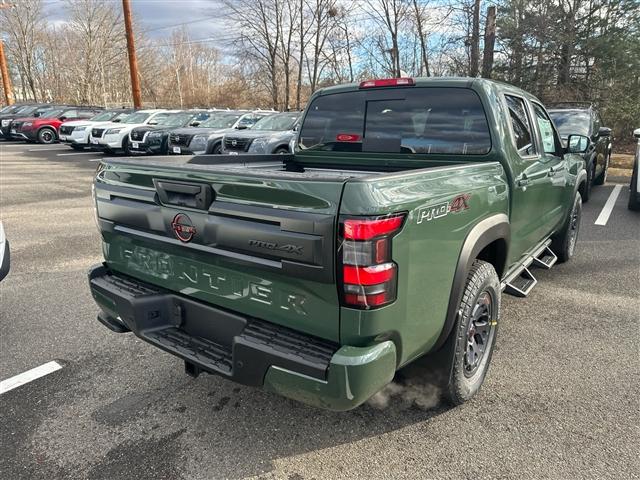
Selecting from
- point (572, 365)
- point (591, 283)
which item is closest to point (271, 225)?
point (572, 365)

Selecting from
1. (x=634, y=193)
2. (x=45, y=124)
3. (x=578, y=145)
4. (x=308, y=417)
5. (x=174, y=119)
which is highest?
(x=45, y=124)

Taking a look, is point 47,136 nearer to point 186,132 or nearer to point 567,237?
point 186,132

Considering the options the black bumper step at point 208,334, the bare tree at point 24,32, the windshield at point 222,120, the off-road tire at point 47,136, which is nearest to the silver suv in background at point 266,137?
the windshield at point 222,120

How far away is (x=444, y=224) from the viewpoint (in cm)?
227

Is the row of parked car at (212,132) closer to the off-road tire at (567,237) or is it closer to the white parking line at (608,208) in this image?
the white parking line at (608,208)

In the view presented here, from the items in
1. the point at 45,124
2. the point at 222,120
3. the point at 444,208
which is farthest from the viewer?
the point at 45,124

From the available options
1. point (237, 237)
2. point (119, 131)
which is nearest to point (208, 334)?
point (237, 237)

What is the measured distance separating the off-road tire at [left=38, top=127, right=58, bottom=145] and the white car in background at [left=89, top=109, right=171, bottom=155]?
293 inches

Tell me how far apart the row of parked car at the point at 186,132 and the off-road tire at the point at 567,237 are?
7.25 m

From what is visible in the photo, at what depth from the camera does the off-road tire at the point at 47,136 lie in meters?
22.5

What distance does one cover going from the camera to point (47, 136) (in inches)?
895

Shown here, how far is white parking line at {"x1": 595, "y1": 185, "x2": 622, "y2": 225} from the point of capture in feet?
25.4

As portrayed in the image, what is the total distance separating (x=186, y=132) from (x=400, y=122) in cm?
1137

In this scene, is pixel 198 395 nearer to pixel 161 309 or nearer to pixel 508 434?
pixel 161 309
